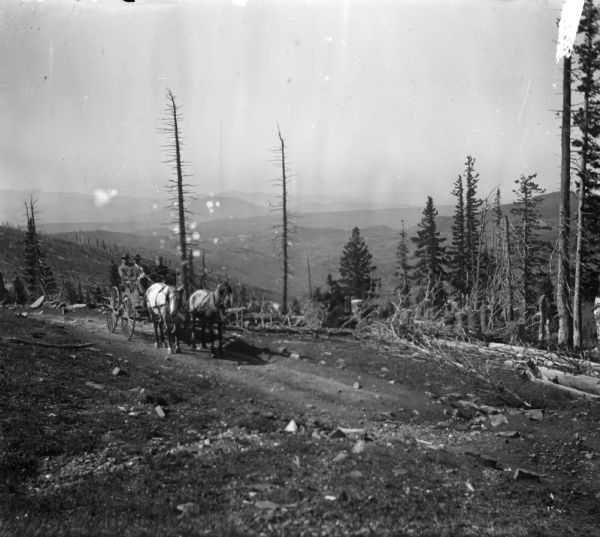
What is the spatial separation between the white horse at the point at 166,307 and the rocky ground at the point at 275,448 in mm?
1028

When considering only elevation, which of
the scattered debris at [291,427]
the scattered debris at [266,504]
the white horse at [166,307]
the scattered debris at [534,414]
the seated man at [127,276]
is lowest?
the scattered debris at [534,414]

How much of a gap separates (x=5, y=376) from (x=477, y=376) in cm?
1413

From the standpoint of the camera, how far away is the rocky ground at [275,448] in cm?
606

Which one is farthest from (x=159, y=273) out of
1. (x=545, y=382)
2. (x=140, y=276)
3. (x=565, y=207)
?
(x=565, y=207)

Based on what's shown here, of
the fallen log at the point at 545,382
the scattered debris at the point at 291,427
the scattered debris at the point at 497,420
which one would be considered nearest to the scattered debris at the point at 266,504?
the scattered debris at the point at 291,427

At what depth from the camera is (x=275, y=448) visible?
8773mm

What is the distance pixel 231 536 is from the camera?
215 inches

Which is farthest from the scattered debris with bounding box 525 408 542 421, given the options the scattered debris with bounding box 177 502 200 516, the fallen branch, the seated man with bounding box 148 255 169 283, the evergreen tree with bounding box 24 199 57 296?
the evergreen tree with bounding box 24 199 57 296

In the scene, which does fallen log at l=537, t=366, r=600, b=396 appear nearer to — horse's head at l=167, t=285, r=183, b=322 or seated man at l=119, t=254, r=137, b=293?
horse's head at l=167, t=285, r=183, b=322

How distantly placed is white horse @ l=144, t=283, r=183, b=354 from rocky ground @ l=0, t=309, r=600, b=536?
40.5 inches

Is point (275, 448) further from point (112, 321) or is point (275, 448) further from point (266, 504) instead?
point (112, 321)

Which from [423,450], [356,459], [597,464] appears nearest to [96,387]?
[356,459]

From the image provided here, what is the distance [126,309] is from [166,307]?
2.90m

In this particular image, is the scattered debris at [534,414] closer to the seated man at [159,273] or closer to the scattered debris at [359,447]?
the scattered debris at [359,447]
